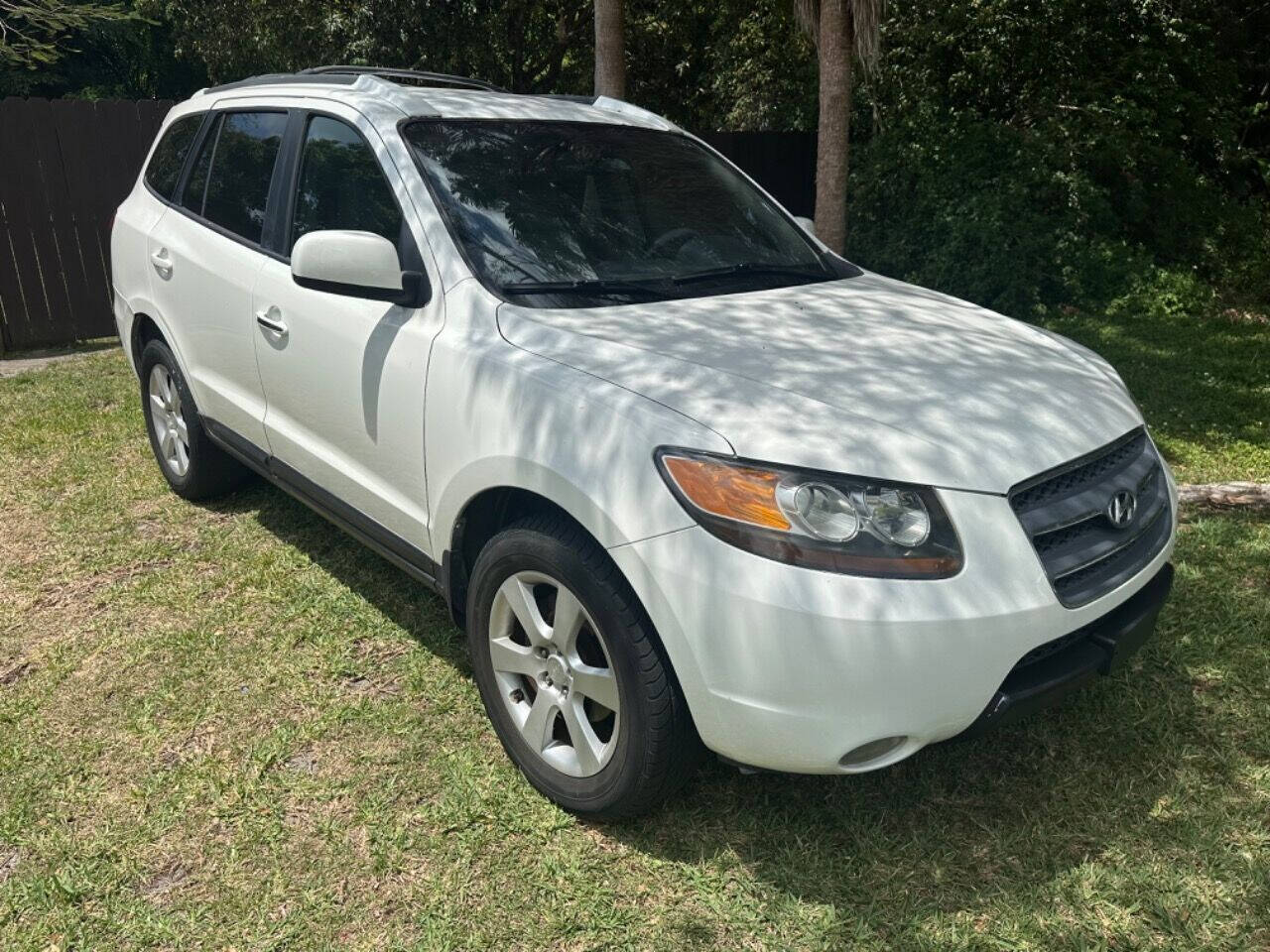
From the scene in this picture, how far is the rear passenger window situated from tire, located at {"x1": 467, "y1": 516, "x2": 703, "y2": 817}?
196cm

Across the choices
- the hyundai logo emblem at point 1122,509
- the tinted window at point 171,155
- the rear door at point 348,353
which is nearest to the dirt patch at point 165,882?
the rear door at point 348,353

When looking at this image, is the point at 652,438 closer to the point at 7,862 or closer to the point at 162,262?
the point at 7,862

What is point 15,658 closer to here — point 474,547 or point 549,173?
point 474,547

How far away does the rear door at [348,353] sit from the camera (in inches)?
122

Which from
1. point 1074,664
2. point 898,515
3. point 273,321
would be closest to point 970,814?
point 1074,664

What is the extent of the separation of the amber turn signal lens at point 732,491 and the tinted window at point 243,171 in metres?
2.38

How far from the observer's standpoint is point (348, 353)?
10.8ft

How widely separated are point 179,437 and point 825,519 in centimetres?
369

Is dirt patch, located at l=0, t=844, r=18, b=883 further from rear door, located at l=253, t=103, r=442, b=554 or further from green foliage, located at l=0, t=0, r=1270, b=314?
green foliage, located at l=0, t=0, r=1270, b=314

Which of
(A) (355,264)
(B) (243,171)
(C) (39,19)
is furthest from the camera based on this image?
(C) (39,19)

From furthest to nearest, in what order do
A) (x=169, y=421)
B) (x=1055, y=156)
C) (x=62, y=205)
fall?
1. (x=1055, y=156)
2. (x=62, y=205)
3. (x=169, y=421)

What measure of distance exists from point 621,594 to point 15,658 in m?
2.56

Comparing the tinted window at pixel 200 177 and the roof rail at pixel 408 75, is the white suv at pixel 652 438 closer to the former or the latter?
the roof rail at pixel 408 75

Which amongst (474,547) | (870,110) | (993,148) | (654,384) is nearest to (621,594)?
(654,384)
